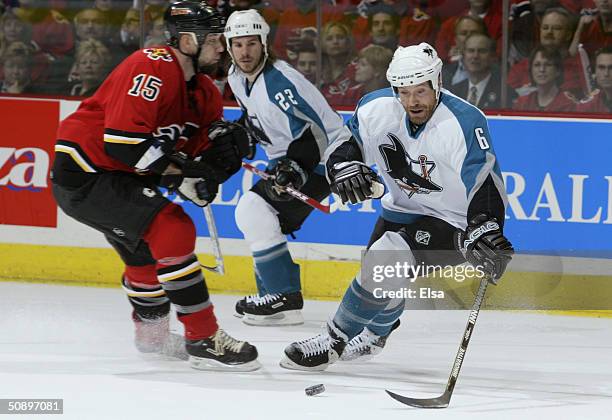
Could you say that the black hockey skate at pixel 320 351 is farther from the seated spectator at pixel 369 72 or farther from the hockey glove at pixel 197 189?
the seated spectator at pixel 369 72

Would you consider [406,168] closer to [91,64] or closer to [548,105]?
[548,105]

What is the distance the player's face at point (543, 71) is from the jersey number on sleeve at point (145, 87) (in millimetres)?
1939

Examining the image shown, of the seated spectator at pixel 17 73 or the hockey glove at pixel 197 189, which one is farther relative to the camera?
the seated spectator at pixel 17 73

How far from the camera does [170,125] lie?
4.17m

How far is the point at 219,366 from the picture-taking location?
4.09 meters

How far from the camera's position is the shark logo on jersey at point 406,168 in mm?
3926

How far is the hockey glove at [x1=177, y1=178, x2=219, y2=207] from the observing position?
416 centimetres

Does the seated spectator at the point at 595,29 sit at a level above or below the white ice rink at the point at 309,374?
above

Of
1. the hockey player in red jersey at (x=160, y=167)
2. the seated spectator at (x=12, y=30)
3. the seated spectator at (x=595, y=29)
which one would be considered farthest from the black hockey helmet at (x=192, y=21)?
the seated spectator at (x=12, y=30)

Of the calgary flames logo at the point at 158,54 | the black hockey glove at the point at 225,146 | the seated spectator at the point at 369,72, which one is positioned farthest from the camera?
the seated spectator at the point at 369,72

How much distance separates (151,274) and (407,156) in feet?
3.03

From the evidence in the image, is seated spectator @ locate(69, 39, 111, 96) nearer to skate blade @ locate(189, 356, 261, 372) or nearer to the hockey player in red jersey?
the hockey player in red jersey

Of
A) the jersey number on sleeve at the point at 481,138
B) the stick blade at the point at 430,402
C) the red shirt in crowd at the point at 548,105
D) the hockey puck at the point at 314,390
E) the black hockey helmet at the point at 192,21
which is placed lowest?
the hockey puck at the point at 314,390

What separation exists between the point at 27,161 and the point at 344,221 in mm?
1397
